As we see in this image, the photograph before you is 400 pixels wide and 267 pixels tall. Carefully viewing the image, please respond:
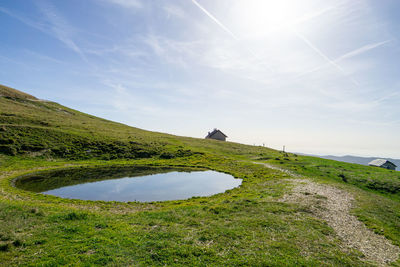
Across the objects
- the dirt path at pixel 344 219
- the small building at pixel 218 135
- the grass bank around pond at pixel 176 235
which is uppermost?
the small building at pixel 218 135

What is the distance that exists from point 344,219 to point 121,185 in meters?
31.2

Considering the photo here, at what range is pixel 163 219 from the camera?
57.8 ft

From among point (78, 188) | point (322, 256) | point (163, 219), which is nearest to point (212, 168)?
point (78, 188)

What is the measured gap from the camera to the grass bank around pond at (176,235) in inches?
446

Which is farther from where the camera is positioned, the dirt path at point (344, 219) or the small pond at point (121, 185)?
the small pond at point (121, 185)

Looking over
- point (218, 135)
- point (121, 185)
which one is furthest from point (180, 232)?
point (218, 135)

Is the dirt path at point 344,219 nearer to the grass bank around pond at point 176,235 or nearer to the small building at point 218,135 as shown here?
the grass bank around pond at point 176,235

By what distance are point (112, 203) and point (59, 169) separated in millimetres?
26564

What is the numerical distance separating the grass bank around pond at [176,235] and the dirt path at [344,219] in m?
0.96

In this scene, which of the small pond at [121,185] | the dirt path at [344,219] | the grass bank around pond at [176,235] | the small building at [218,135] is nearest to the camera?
the grass bank around pond at [176,235]

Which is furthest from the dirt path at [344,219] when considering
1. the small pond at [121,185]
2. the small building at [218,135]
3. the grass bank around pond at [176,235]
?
the small building at [218,135]

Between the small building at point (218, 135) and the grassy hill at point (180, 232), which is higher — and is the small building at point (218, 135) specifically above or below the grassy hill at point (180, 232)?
above

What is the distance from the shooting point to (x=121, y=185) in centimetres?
3291

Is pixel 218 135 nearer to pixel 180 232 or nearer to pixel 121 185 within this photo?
pixel 121 185
